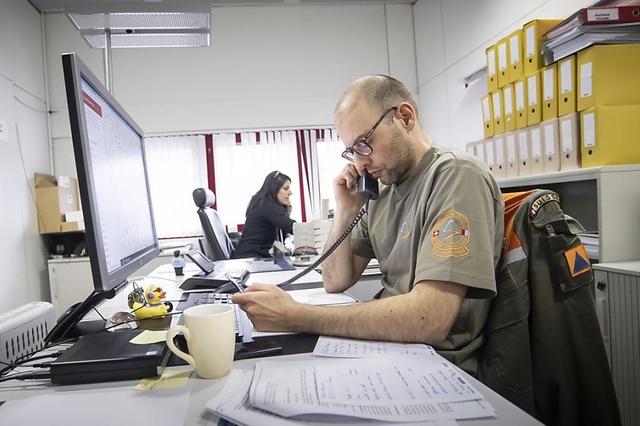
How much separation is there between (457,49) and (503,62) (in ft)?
5.26

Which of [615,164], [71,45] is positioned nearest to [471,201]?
[615,164]

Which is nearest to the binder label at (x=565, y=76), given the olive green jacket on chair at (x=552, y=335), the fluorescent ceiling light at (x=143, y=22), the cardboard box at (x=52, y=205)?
the olive green jacket on chair at (x=552, y=335)

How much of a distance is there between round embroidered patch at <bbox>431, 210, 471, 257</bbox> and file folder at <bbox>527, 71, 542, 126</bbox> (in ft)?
5.19

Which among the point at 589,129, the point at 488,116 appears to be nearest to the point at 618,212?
the point at 589,129

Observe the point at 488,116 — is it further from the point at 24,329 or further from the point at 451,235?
the point at 24,329

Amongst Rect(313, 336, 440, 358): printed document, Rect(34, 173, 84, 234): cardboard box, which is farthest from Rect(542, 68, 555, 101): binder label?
Rect(34, 173, 84, 234): cardboard box

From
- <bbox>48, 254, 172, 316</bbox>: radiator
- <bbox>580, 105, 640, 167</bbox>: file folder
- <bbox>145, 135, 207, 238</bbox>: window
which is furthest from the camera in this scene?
<bbox>145, 135, 207, 238</bbox>: window

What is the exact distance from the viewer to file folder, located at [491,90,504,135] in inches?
96.2

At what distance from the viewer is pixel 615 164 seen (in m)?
1.72

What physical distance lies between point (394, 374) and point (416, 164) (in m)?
0.64

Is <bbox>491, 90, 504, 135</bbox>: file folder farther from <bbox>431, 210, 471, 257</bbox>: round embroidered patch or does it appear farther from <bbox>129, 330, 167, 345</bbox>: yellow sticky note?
<bbox>129, 330, 167, 345</bbox>: yellow sticky note

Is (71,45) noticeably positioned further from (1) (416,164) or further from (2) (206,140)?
(1) (416,164)

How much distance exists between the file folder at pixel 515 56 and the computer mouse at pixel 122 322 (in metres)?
2.22

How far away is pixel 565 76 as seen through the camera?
6.34ft
